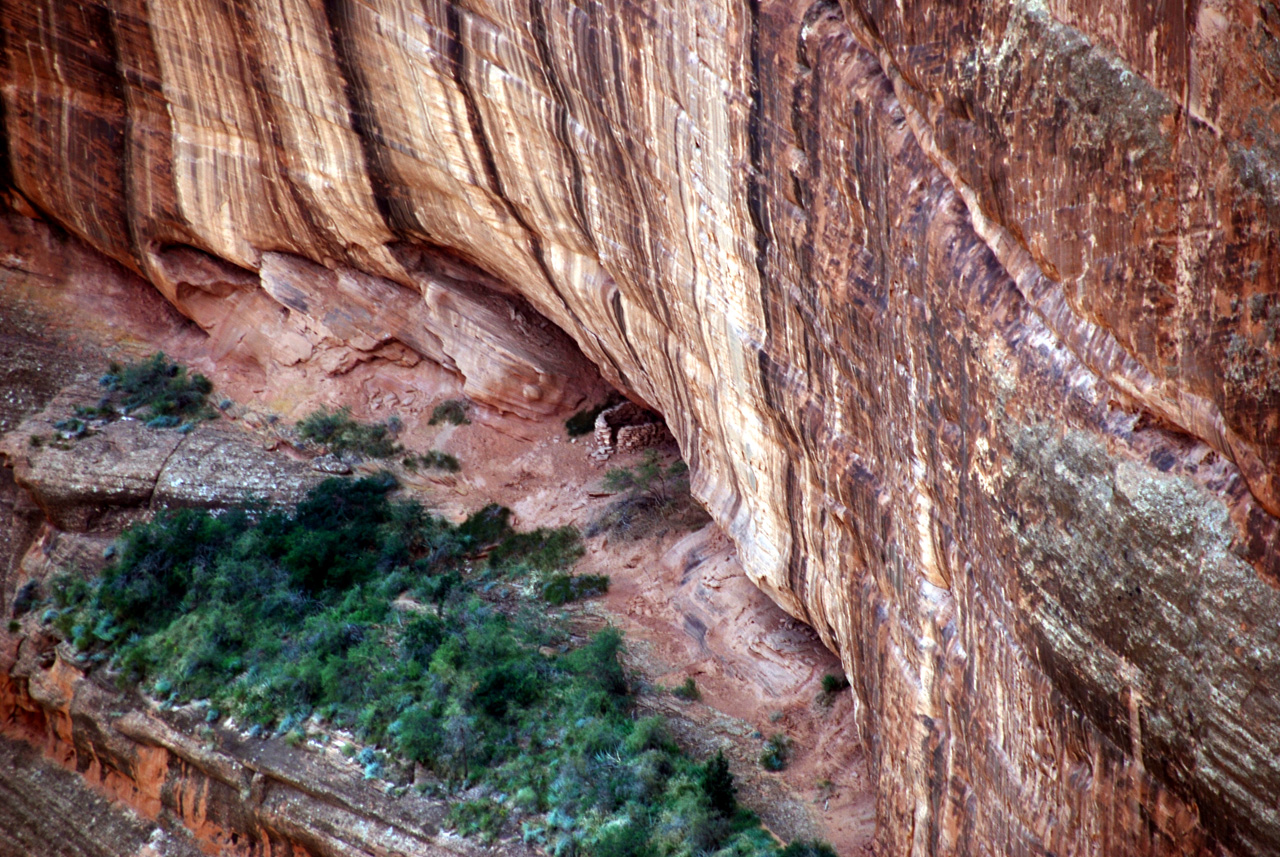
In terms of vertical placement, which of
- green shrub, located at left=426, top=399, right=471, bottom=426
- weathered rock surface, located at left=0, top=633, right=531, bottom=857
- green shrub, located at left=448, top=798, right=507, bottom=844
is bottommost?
weathered rock surface, located at left=0, top=633, right=531, bottom=857

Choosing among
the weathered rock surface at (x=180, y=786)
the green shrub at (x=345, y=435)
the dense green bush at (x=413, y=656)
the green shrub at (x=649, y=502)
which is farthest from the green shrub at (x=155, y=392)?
the green shrub at (x=649, y=502)

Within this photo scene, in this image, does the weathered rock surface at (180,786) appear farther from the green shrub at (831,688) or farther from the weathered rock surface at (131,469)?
the green shrub at (831,688)

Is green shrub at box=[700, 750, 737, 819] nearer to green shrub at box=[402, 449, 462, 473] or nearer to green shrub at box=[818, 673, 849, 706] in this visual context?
green shrub at box=[818, 673, 849, 706]

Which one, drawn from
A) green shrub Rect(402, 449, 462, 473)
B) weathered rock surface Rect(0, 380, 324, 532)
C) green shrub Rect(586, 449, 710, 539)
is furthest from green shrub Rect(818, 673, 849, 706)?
weathered rock surface Rect(0, 380, 324, 532)

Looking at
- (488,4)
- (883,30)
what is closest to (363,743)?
(488,4)

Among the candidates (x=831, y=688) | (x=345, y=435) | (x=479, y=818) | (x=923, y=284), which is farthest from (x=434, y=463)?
(x=923, y=284)
